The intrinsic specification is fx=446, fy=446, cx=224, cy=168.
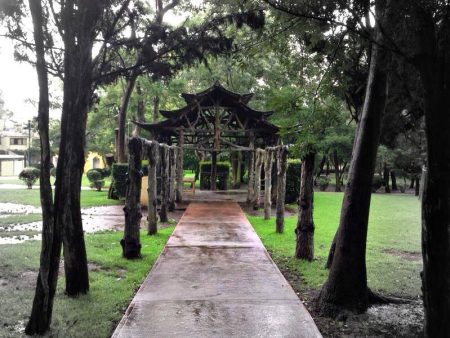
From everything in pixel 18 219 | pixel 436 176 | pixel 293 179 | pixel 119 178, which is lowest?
pixel 18 219

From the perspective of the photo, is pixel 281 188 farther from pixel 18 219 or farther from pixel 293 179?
pixel 293 179

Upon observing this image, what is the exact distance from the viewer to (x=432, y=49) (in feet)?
13.8

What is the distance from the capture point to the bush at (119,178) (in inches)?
802

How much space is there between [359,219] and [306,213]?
277cm

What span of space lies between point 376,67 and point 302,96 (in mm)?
1065

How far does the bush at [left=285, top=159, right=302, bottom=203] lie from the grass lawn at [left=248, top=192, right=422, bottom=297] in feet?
9.74

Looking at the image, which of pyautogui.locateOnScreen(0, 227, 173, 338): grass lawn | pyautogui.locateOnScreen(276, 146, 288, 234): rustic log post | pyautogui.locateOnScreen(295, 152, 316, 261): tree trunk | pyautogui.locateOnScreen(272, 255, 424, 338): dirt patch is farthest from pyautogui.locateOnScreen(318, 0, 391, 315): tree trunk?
pyautogui.locateOnScreen(276, 146, 288, 234): rustic log post

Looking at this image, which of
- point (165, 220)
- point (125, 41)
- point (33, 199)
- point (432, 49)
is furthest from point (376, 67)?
point (33, 199)

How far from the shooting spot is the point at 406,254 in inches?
401

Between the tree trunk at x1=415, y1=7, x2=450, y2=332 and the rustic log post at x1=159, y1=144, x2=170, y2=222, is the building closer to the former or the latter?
the rustic log post at x1=159, y1=144, x2=170, y2=222

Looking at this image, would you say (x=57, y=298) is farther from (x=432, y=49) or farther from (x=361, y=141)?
(x=432, y=49)

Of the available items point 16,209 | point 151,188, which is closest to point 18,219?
point 16,209

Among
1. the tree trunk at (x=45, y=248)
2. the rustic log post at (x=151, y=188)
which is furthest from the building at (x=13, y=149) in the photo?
the tree trunk at (x=45, y=248)

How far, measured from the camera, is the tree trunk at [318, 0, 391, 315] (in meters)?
5.83
